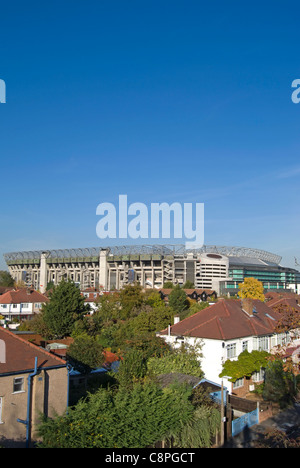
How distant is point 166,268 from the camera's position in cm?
15688

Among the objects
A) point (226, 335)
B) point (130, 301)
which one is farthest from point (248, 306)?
point (130, 301)

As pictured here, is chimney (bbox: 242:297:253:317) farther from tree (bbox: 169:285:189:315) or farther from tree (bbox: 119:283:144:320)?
tree (bbox: 169:285:189:315)

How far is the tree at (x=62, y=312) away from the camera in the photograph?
46.8 m

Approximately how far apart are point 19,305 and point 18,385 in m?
59.9

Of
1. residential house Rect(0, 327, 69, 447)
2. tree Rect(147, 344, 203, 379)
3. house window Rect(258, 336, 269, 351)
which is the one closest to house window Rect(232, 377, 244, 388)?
tree Rect(147, 344, 203, 379)

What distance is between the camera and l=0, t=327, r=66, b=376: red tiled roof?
16.4m

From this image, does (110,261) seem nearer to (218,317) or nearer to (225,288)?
(225,288)

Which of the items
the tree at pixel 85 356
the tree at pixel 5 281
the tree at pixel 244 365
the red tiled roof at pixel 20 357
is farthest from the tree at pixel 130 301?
the tree at pixel 5 281

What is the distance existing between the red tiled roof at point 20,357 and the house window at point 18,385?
45cm

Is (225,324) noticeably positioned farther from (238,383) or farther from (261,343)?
(238,383)

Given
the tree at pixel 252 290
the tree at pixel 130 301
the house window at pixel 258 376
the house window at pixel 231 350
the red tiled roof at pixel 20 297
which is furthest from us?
the tree at pixel 252 290

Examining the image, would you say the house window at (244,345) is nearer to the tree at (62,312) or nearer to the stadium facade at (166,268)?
the tree at (62,312)
